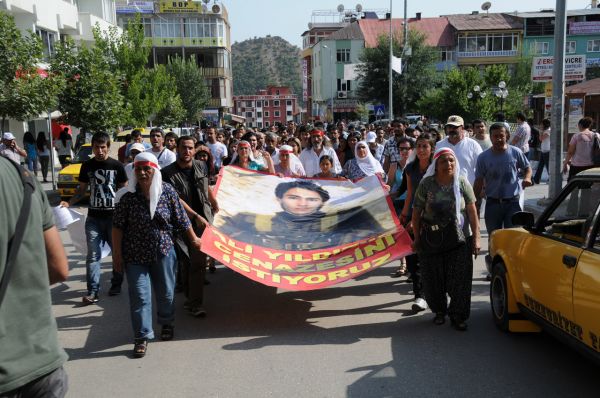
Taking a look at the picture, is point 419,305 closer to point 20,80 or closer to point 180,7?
point 20,80

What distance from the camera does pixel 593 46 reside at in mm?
68438

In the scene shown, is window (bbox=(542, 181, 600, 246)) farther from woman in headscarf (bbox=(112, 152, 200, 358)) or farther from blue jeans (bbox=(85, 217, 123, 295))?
blue jeans (bbox=(85, 217, 123, 295))

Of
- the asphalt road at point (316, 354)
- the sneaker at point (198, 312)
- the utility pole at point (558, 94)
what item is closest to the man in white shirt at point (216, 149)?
the asphalt road at point (316, 354)

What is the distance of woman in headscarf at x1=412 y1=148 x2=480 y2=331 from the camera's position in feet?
19.0

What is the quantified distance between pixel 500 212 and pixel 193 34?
243 feet

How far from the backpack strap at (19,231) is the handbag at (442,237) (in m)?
4.20

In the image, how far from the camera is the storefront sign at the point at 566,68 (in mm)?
12828

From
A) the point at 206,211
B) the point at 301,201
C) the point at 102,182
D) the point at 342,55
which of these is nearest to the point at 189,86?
the point at 342,55

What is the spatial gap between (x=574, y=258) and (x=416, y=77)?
51014 millimetres

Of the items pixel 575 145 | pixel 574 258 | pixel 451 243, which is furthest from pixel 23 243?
pixel 575 145

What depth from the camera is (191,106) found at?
194 feet

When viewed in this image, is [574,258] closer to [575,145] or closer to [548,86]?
[575,145]

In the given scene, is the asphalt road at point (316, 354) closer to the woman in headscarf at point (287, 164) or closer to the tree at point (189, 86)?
the woman in headscarf at point (287, 164)

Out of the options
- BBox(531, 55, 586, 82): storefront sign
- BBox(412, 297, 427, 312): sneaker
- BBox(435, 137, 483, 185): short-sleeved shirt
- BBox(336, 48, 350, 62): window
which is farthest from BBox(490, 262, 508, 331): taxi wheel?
BBox(336, 48, 350, 62): window
